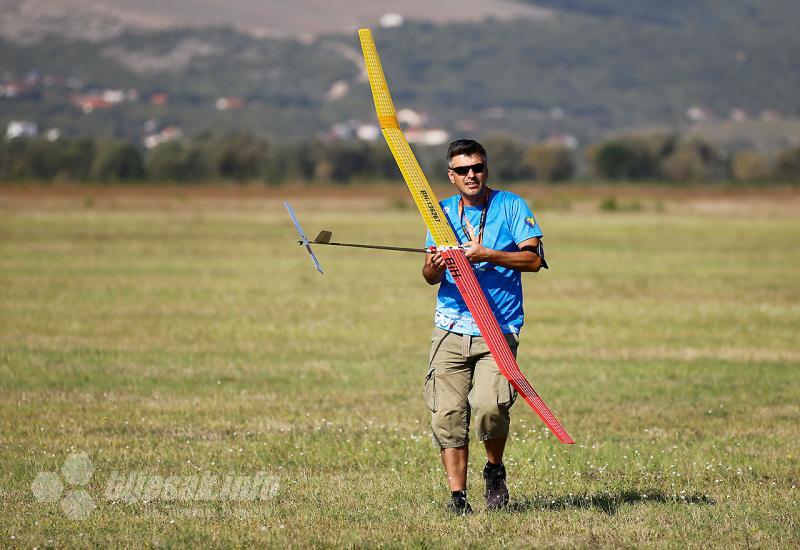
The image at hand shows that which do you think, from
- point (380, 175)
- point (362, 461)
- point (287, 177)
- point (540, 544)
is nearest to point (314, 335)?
point (362, 461)

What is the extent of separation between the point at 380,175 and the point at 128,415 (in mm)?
147565

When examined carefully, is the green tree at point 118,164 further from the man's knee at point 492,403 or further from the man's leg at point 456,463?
the man's knee at point 492,403

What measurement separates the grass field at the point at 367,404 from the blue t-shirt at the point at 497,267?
1.23 m

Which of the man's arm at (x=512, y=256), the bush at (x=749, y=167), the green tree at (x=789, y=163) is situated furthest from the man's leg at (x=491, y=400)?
the bush at (x=749, y=167)

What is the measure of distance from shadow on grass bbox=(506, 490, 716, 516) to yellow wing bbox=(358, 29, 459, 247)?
1.89 metres

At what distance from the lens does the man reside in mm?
8039

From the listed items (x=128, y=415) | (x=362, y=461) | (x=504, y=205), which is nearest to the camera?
(x=504, y=205)

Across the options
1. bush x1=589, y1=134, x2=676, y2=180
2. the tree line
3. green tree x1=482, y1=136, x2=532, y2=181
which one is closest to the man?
the tree line

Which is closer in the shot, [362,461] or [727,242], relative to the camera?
[362,461]

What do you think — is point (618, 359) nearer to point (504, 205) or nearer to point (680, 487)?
point (680, 487)

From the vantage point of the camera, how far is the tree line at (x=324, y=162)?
14500cm

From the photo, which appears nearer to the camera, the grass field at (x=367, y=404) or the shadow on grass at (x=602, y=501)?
the grass field at (x=367, y=404)

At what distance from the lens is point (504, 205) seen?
8.16 metres

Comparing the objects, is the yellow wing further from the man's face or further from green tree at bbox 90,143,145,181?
green tree at bbox 90,143,145,181
